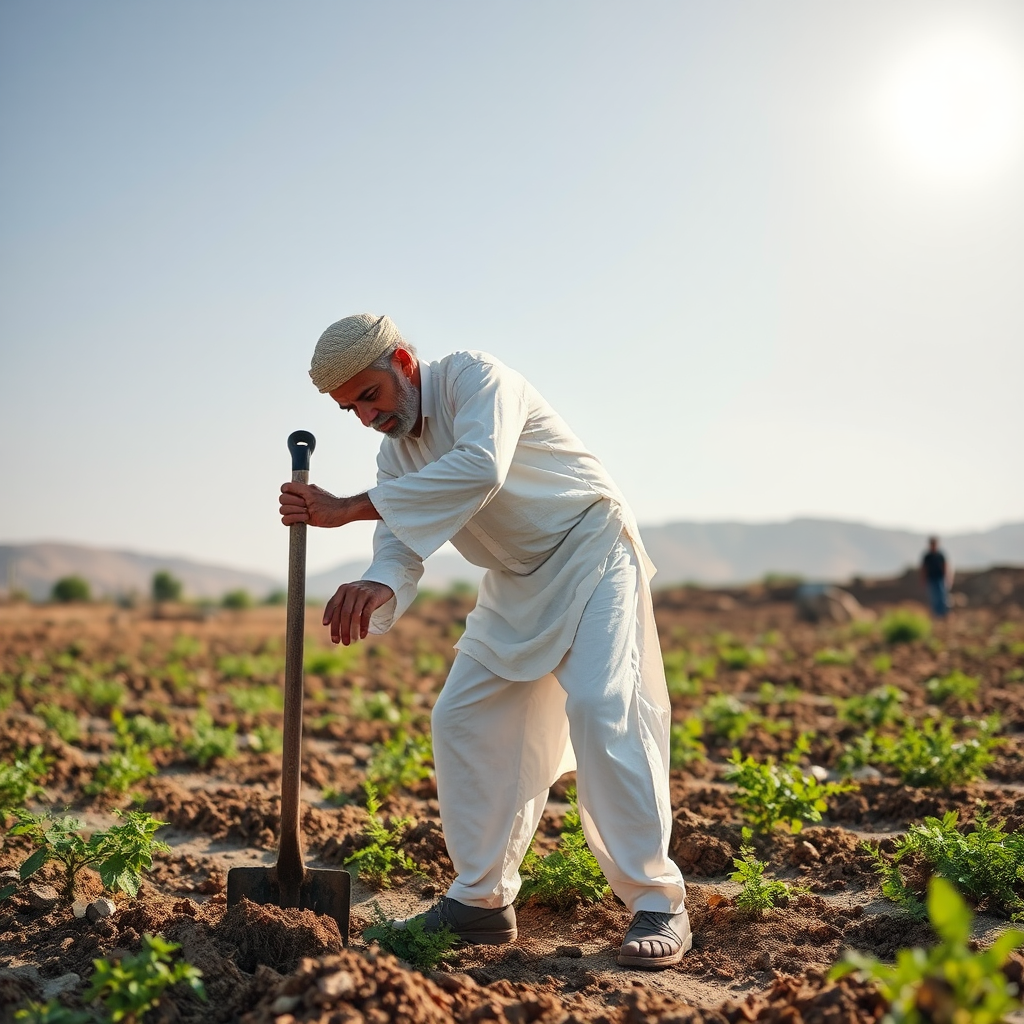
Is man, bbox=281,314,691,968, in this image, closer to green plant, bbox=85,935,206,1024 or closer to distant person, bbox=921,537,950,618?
green plant, bbox=85,935,206,1024

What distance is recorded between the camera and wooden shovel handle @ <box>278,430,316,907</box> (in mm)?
3371

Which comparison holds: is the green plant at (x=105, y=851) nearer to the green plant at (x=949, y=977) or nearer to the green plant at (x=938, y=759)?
the green plant at (x=949, y=977)

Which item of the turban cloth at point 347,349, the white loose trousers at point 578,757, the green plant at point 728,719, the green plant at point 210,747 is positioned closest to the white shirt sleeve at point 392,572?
the white loose trousers at point 578,757

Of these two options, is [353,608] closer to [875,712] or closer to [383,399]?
[383,399]

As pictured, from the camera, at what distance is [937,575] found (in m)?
19.2

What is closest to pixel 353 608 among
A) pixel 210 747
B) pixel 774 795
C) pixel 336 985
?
pixel 336 985

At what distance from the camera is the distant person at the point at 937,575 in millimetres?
19109

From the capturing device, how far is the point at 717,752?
22.0 ft

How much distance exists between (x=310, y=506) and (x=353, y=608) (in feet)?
1.27

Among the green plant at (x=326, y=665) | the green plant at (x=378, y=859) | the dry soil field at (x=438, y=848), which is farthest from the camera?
the green plant at (x=326, y=665)

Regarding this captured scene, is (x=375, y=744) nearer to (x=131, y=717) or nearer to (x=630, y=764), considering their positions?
(x=131, y=717)

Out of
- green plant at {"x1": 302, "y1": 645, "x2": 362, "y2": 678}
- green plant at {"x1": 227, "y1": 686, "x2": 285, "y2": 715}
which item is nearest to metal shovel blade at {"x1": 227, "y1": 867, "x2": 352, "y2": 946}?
green plant at {"x1": 227, "y1": 686, "x2": 285, "y2": 715}

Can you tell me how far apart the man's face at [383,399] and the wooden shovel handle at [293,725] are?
283mm

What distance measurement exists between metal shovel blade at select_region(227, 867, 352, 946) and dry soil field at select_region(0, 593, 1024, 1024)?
0.10m
